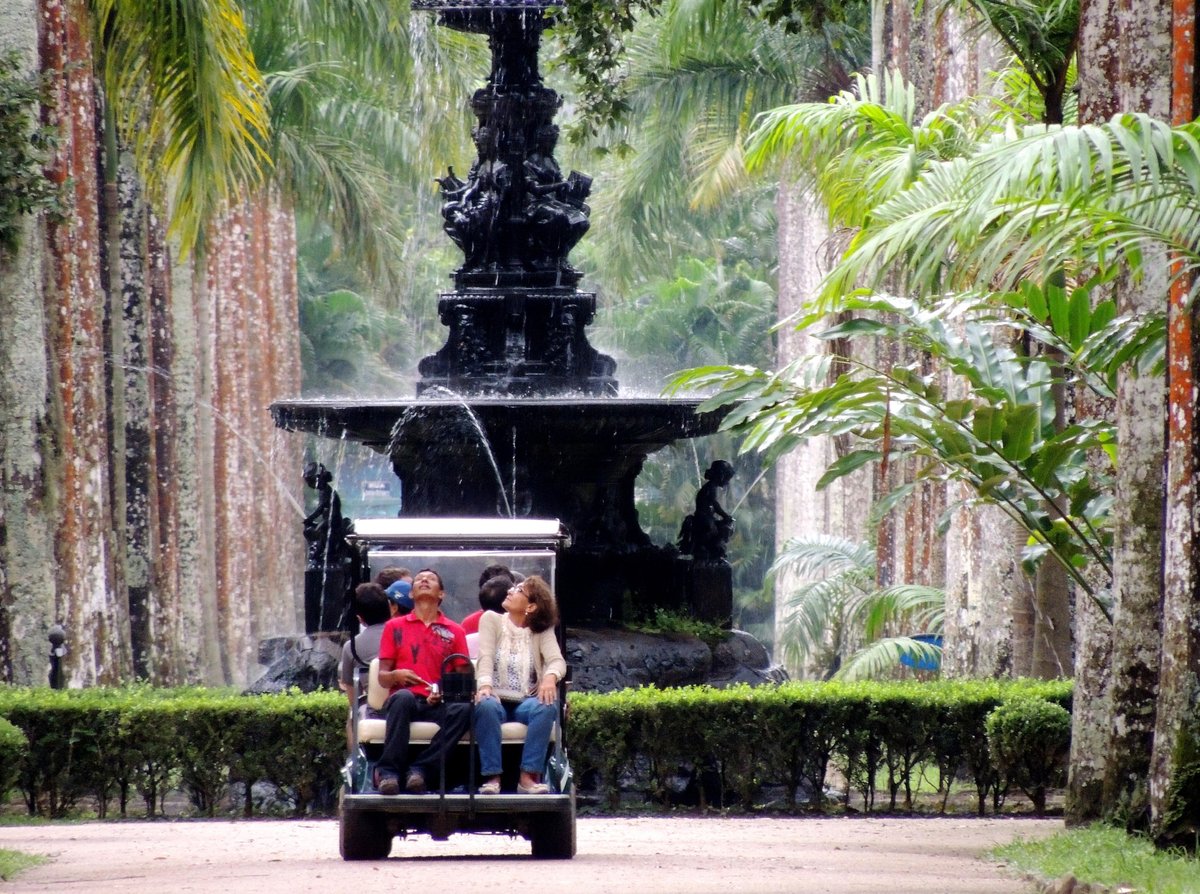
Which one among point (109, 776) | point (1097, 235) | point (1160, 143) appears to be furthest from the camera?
point (109, 776)

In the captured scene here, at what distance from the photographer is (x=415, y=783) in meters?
8.73

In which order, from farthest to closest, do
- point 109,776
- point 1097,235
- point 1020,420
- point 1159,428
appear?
point 109,776
point 1020,420
point 1159,428
point 1097,235

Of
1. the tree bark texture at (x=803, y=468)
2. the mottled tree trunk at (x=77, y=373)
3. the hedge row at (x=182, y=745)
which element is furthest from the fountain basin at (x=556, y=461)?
the tree bark texture at (x=803, y=468)

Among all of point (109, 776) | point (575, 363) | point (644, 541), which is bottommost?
point (109, 776)

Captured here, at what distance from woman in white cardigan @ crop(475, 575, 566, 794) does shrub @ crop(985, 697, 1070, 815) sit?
144 inches

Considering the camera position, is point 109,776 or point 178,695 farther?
point 178,695

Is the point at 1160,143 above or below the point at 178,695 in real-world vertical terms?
above

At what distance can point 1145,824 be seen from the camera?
967cm

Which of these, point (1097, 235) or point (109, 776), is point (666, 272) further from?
point (1097, 235)

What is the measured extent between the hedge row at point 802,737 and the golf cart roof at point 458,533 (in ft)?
7.67

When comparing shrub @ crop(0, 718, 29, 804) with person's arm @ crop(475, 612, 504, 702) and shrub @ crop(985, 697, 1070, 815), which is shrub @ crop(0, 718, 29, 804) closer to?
person's arm @ crop(475, 612, 504, 702)

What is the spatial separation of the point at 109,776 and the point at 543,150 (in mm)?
5717

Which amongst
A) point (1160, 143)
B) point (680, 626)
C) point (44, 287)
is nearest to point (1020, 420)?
point (1160, 143)

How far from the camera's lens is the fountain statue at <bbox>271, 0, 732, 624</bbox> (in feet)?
45.6
